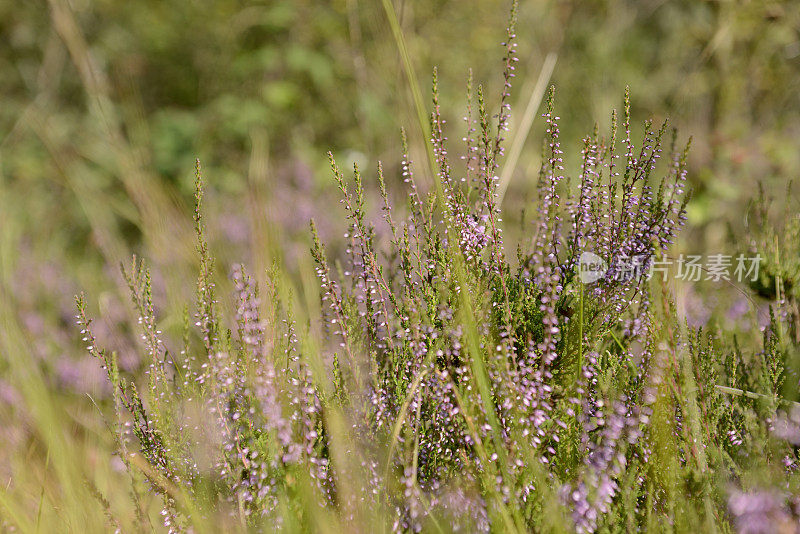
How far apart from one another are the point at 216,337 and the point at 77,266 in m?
2.62

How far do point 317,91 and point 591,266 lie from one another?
3.45m

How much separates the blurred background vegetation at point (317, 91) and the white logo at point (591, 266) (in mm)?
2101

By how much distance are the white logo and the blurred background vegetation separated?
2101mm

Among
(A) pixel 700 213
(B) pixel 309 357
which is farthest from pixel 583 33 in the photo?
(B) pixel 309 357

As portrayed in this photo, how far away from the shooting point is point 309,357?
143cm

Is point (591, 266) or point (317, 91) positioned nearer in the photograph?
point (591, 266)

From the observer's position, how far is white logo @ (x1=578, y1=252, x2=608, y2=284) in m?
1.33

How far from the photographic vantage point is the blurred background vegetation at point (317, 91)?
3859mm

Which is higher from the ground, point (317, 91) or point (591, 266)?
point (317, 91)

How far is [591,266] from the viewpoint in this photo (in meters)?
1.36

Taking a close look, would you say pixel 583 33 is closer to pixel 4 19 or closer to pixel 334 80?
pixel 334 80

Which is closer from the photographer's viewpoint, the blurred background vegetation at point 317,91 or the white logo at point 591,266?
the white logo at point 591,266

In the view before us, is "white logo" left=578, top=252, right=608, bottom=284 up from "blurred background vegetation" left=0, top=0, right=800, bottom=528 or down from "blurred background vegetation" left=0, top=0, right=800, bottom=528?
down

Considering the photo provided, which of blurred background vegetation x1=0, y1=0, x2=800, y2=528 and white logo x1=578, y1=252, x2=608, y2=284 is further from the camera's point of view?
blurred background vegetation x1=0, y1=0, x2=800, y2=528
